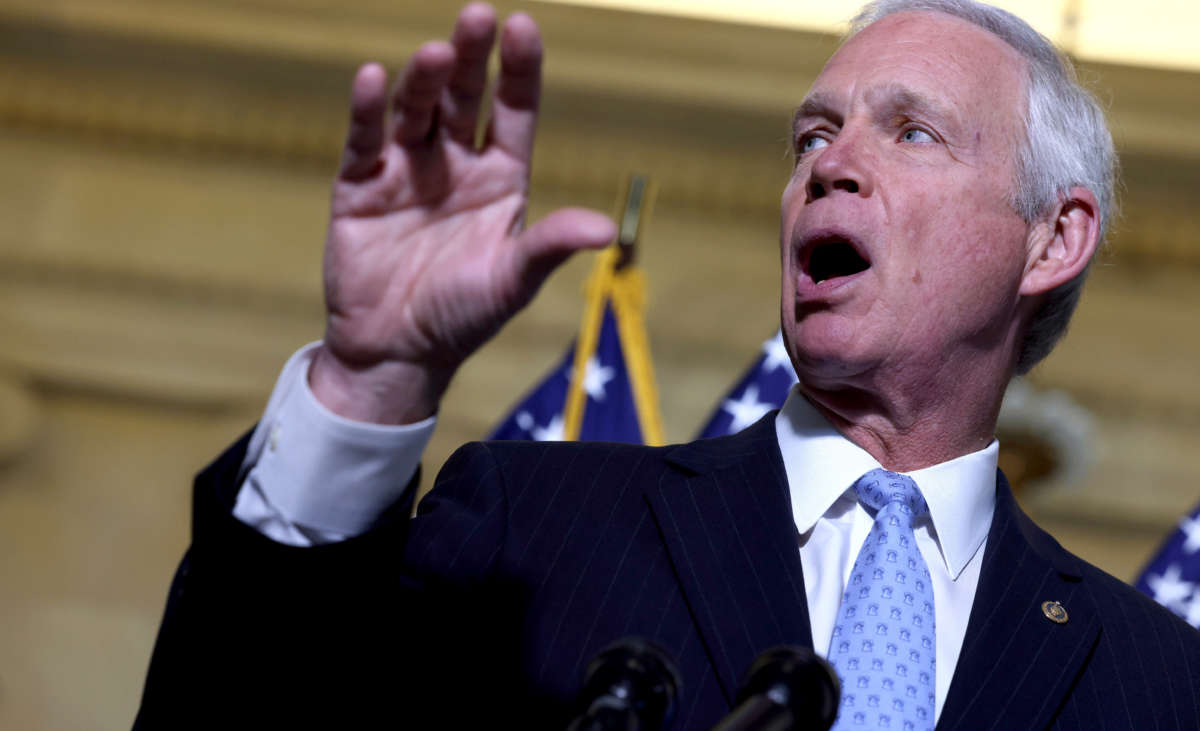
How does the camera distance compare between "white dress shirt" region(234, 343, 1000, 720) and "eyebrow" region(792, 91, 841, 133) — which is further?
"eyebrow" region(792, 91, 841, 133)

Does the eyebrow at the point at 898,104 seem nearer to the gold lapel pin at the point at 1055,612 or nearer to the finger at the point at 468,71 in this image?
the gold lapel pin at the point at 1055,612

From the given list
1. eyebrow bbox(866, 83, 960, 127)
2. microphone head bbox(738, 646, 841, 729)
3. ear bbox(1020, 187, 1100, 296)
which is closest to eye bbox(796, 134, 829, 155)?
eyebrow bbox(866, 83, 960, 127)

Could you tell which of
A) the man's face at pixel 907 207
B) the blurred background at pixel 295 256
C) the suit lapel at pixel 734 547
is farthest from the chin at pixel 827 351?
the blurred background at pixel 295 256

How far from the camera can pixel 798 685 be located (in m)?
1.00

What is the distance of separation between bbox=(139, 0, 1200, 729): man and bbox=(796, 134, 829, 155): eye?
20 mm

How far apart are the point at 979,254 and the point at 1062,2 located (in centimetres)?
362

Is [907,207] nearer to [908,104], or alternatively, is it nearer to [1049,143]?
[908,104]

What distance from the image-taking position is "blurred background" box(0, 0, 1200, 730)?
4797 millimetres

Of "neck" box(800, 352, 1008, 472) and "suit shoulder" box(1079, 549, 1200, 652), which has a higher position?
"neck" box(800, 352, 1008, 472)

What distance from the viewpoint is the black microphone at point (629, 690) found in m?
0.95

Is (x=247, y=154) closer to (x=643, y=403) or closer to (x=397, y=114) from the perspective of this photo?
(x=643, y=403)

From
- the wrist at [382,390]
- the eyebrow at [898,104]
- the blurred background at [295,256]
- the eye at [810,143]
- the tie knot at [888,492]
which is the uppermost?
the eyebrow at [898,104]

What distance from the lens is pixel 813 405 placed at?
1.82 m

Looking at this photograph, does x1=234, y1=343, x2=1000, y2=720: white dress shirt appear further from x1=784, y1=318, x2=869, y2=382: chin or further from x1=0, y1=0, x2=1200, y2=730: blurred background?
x1=0, y1=0, x2=1200, y2=730: blurred background
